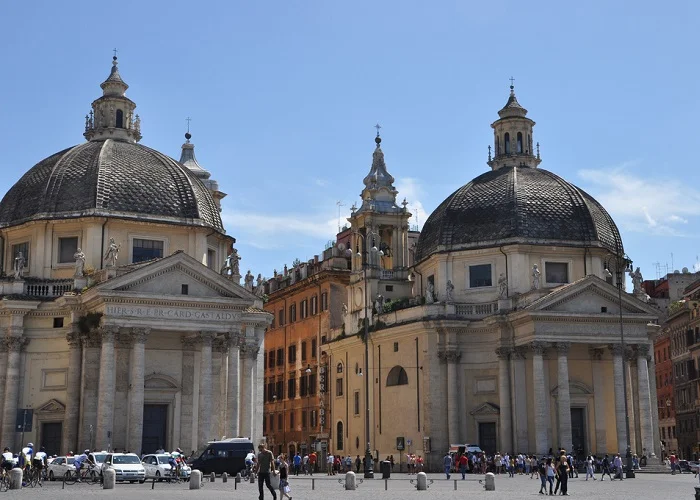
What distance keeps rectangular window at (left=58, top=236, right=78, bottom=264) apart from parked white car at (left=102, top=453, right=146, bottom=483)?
15.7m

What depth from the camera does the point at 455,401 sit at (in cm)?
6594

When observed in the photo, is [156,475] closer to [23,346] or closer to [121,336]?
[121,336]

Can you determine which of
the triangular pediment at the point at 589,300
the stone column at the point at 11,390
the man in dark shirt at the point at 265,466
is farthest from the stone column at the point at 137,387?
the man in dark shirt at the point at 265,466

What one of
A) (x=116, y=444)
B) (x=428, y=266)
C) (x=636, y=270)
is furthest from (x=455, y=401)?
(x=116, y=444)

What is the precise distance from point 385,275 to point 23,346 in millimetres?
28799

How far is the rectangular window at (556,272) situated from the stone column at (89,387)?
29.2m

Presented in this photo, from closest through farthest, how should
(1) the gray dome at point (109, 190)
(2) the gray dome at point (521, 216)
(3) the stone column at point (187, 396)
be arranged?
(3) the stone column at point (187, 396) → (1) the gray dome at point (109, 190) → (2) the gray dome at point (521, 216)

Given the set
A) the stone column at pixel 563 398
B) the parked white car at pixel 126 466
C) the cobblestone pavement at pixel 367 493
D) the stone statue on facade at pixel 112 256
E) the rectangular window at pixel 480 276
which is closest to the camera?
the cobblestone pavement at pixel 367 493

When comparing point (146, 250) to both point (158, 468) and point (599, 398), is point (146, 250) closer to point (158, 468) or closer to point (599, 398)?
point (158, 468)

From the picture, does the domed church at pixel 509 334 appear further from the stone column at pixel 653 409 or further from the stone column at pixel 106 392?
the stone column at pixel 106 392

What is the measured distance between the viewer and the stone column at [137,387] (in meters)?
50.5

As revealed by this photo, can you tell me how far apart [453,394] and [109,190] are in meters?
24.5

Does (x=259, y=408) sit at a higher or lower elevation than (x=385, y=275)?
lower

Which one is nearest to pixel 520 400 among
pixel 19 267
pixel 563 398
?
pixel 563 398
